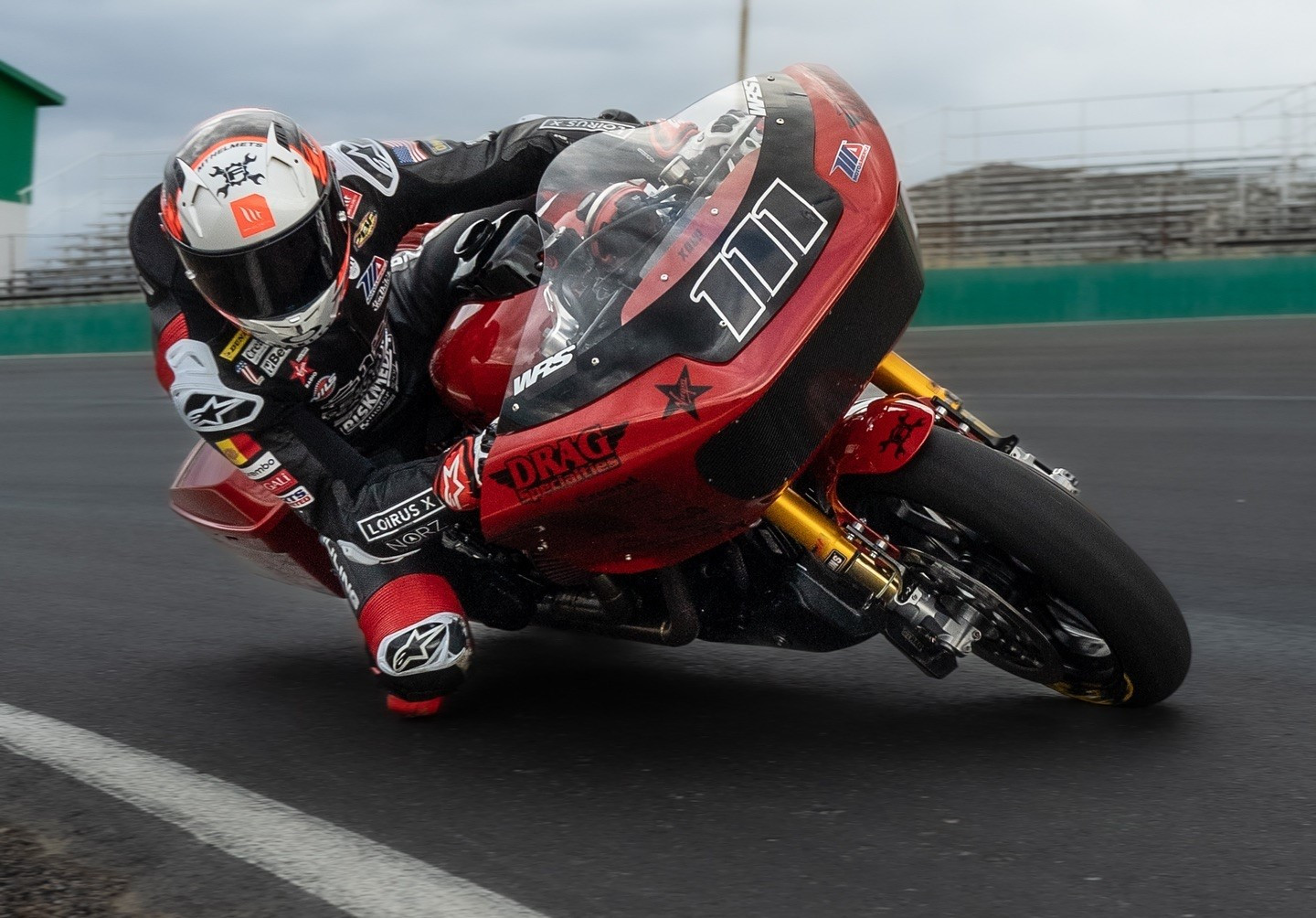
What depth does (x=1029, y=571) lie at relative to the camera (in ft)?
9.64

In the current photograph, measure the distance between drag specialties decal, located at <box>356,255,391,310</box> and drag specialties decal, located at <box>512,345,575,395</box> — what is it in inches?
25.1

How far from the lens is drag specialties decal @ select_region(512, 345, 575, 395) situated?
2684 millimetres

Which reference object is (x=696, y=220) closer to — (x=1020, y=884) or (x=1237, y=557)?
(x=1020, y=884)

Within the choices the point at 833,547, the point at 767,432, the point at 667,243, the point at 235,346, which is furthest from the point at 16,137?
the point at 767,432

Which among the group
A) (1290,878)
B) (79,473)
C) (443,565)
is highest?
(1290,878)

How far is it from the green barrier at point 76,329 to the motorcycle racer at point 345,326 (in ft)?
54.4

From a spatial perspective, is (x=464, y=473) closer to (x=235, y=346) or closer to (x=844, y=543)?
(x=235, y=346)

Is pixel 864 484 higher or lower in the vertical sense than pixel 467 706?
higher

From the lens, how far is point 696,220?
105 inches

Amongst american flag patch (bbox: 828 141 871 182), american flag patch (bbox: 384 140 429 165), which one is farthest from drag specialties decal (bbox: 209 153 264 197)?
american flag patch (bbox: 828 141 871 182)

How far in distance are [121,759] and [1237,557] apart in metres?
3.40

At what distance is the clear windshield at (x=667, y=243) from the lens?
258 cm

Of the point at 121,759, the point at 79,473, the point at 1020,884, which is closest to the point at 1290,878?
the point at 1020,884

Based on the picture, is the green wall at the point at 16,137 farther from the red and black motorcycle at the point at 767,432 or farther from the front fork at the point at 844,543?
the front fork at the point at 844,543
